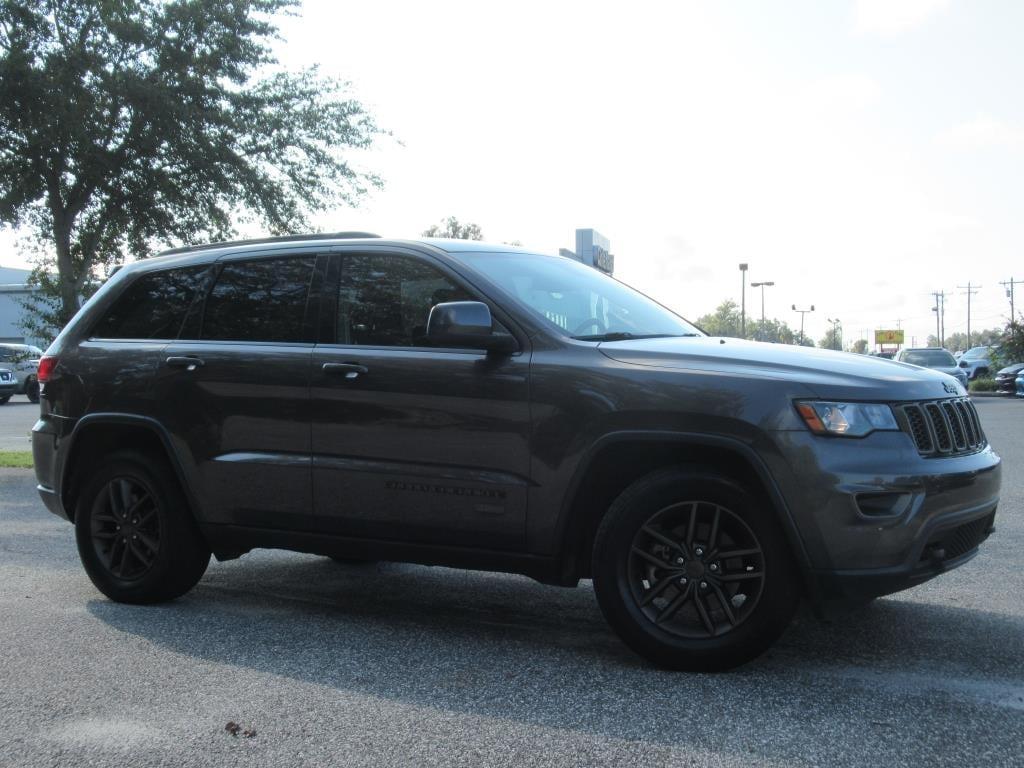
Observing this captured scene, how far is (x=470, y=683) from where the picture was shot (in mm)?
4137

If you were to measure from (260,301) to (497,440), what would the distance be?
1.66m

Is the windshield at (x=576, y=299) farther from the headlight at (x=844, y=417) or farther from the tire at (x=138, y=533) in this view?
the tire at (x=138, y=533)

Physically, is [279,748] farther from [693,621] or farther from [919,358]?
[919,358]

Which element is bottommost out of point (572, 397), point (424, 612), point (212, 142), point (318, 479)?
point (424, 612)

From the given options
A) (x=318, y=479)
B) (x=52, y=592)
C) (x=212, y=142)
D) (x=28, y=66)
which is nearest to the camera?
(x=318, y=479)

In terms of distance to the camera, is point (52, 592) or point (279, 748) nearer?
point (279, 748)

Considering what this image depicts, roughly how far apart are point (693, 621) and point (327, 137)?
13880 mm

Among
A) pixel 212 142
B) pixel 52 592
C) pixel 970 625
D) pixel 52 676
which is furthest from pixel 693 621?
pixel 212 142

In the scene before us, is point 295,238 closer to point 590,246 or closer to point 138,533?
point 138,533

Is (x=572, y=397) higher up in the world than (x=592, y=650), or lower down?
higher up

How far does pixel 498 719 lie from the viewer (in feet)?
12.2

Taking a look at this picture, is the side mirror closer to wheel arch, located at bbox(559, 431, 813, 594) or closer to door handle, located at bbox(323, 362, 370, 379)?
door handle, located at bbox(323, 362, 370, 379)

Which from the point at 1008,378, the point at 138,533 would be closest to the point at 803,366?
the point at 138,533

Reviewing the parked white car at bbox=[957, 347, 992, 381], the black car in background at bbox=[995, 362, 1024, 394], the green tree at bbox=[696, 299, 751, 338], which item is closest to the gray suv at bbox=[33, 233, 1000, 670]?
the black car in background at bbox=[995, 362, 1024, 394]
